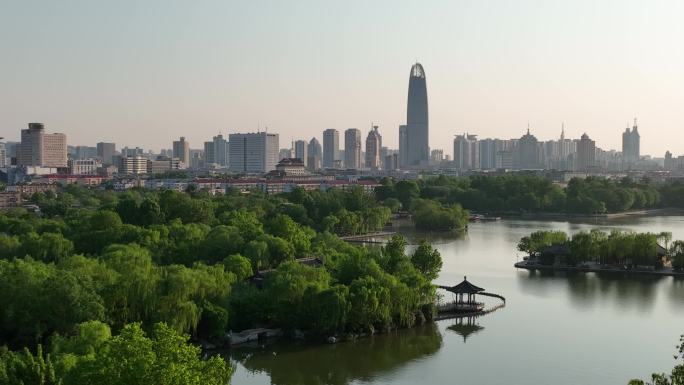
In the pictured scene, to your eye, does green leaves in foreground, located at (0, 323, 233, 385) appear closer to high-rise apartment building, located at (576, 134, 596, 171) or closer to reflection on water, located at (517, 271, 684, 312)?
reflection on water, located at (517, 271, 684, 312)

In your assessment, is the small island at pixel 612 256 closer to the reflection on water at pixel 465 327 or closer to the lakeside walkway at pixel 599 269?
the lakeside walkway at pixel 599 269

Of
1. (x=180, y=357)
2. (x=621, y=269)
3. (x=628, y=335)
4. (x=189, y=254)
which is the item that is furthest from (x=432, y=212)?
(x=180, y=357)

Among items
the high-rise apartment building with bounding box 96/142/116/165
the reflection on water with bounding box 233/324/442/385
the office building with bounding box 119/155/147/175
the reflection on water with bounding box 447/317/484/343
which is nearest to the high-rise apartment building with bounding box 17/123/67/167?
the office building with bounding box 119/155/147/175

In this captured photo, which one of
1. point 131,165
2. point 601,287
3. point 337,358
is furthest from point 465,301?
point 131,165

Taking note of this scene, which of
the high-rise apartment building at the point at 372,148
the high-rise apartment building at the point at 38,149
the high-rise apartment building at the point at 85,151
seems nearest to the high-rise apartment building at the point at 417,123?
the high-rise apartment building at the point at 372,148

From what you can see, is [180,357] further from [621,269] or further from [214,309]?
[621,269]

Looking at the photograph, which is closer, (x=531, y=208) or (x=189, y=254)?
(x=189, y=254)

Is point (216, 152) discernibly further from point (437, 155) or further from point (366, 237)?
point (366, 237)
